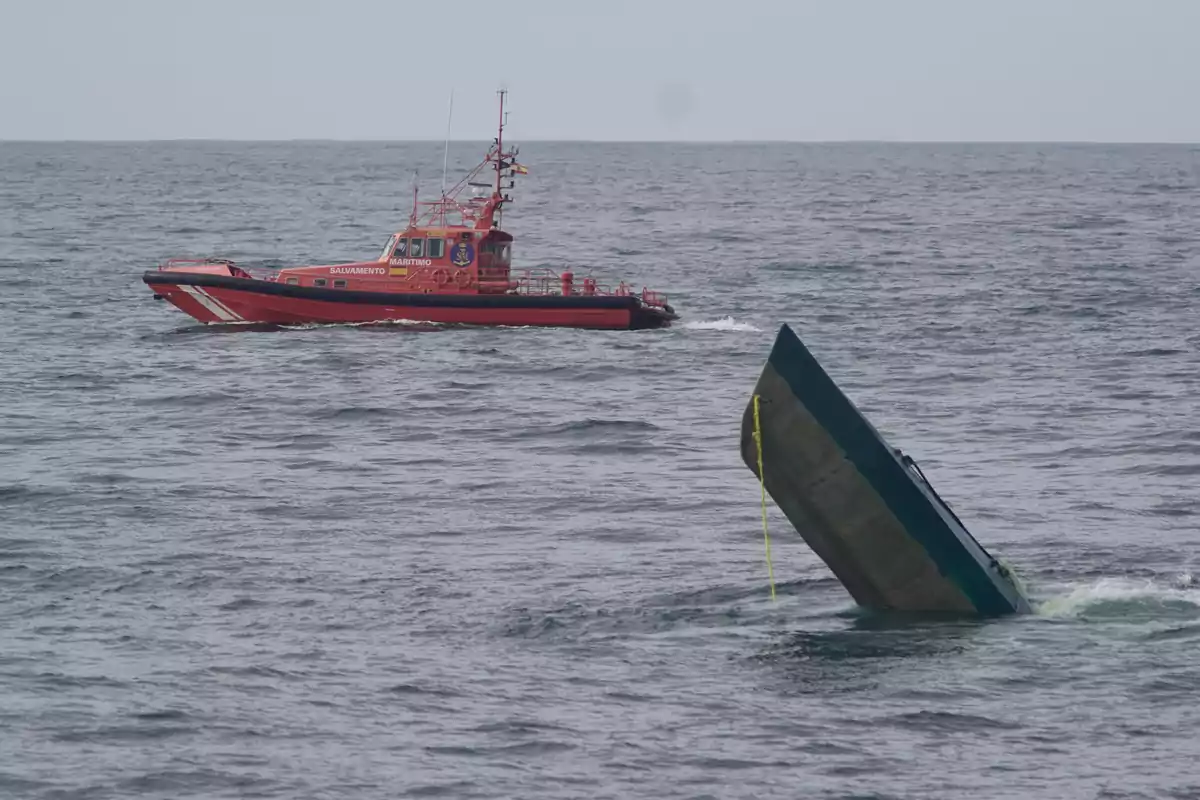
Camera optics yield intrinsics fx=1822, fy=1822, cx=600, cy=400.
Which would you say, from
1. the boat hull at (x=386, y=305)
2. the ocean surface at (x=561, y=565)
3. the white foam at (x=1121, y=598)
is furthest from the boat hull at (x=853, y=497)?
the boat hull at (x=386, y=305)

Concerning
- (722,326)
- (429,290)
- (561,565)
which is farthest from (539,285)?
(561,565)

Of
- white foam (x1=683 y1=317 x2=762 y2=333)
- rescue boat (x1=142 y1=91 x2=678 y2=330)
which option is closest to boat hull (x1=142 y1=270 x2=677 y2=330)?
rescue boat (x1=142 y1=91 x2=678 y2=330)

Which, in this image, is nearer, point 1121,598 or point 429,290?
point 1121,598

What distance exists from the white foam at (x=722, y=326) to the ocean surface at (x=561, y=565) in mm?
214

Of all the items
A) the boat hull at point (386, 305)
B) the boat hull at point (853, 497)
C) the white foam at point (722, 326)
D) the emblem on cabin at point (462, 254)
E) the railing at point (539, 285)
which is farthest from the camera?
the white foam at point (722, 326)

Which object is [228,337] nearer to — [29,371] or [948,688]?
[29,371]

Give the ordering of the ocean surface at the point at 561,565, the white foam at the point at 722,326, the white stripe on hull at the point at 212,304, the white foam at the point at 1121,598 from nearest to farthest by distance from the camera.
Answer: the ocean surface at the point at 561,565 < the white foam at the point at 1121,598 < the white stripe on hull at the point at 212,304 < the white foam at the point at 722,326

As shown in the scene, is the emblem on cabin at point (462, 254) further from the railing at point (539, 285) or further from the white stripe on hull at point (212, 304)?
the white stripe on hull at point (212, 304)

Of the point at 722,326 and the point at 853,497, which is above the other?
the point at 722,326

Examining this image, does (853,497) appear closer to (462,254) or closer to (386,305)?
(462,254)

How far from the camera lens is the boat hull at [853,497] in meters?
17.4

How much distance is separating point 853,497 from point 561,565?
4.91 meters

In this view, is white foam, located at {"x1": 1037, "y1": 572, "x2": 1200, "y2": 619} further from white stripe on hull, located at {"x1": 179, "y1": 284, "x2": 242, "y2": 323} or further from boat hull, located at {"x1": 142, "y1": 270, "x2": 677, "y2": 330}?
white stripe on hull, located at {"x1": 179, "y1": 284, "x2": 242, "y2": 323}

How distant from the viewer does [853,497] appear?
57.7 ft
